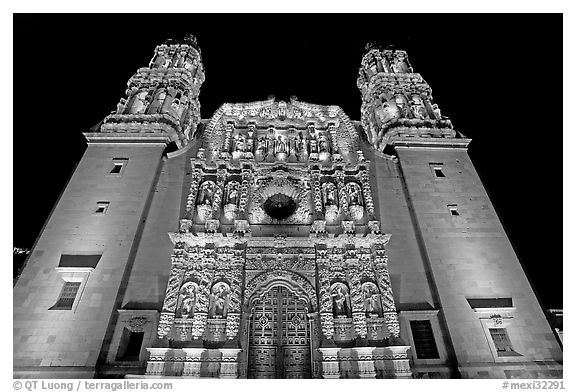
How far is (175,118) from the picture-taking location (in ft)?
92.9

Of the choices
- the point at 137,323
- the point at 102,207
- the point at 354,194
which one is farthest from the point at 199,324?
the point at 354,194

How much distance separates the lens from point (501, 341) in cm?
1858

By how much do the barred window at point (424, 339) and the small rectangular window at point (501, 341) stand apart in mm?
2408

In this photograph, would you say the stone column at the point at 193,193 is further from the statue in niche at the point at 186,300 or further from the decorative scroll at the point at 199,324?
the decorative scroll at the point at 199,324

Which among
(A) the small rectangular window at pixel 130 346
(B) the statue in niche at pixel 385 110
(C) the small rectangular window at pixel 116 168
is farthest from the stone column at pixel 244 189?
(B) the statue in niche at pixel 385 110

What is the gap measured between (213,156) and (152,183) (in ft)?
13.7

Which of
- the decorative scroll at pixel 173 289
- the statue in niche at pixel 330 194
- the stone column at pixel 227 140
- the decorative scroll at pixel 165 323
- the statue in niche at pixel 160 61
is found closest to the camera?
the decorative scroll at pixel 165 323

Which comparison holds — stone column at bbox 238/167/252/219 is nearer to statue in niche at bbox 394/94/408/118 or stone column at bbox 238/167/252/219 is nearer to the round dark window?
the round dark window

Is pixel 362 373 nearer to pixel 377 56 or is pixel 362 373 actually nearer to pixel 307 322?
pixel 307 322

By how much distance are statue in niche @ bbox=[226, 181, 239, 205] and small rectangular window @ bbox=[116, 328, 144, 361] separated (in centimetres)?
752

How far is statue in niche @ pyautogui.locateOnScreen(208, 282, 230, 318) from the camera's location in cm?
1884

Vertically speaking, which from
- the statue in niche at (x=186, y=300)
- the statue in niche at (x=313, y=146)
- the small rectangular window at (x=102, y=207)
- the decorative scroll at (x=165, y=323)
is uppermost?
the statue in niche at (x=313, y=146)

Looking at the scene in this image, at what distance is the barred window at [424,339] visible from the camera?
1852cm
